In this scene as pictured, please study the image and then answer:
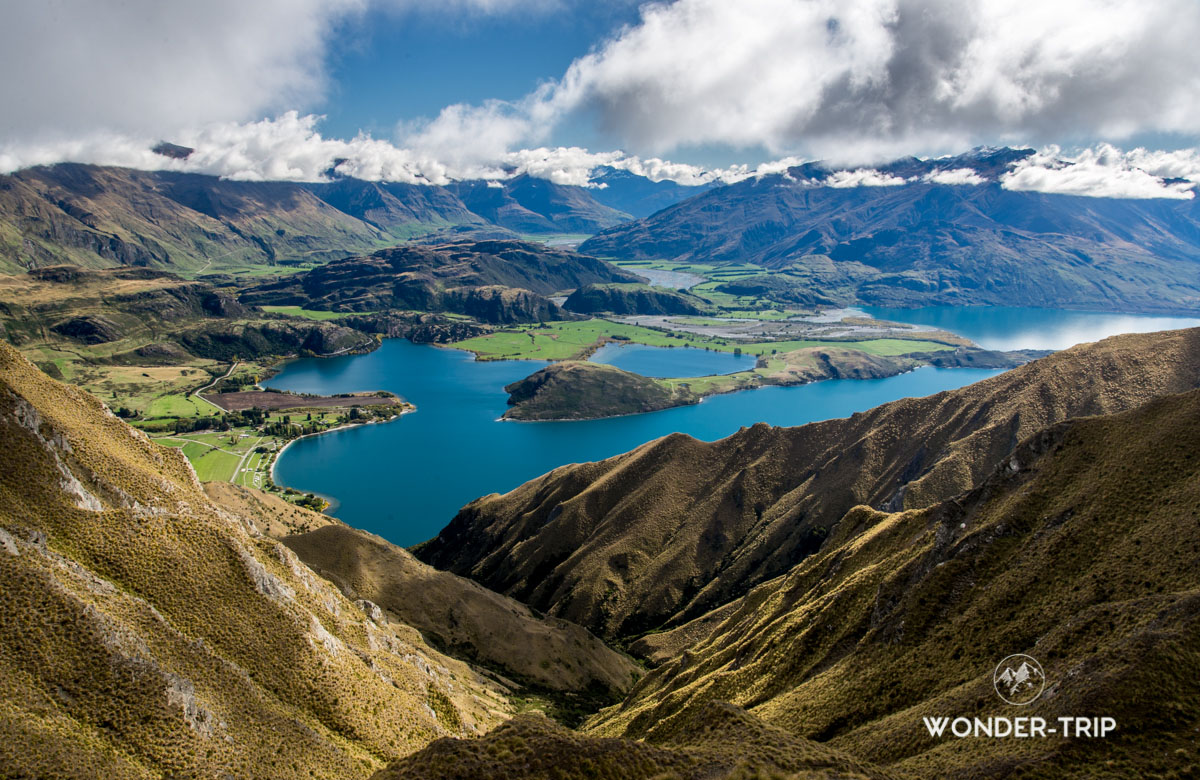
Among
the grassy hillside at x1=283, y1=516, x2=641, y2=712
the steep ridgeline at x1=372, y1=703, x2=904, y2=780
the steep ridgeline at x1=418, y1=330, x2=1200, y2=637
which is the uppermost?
the steep ridgeline at x1=418, y1=330, x2=1200, y2=637

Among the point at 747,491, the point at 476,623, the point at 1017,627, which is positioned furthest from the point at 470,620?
the point at 1017,627

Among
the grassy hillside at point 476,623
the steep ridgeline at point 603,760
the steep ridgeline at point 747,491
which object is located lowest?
the steep ridgeline at point 603,760

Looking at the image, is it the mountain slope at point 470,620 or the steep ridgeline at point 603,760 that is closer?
the steep ridgeline at point 603,760

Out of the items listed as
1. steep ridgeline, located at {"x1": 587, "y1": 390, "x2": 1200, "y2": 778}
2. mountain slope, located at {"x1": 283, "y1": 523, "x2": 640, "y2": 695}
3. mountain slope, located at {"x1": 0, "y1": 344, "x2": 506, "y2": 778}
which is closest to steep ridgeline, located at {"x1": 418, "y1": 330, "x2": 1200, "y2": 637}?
mountain slope, located at {"x1": 283, "y1": 523, "x2": 640, "y2": 695}

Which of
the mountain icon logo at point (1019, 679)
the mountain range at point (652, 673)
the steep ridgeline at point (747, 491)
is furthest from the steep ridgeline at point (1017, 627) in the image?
the steep ridgeline at point (747, 491)

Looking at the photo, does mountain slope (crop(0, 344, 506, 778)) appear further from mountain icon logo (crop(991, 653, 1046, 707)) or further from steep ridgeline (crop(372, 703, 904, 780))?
mountain icon logo (crop(991, 653, 1046, 707))

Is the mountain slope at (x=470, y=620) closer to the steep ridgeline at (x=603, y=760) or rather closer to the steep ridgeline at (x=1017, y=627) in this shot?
the steep ridgeline at (x=1017, y=627)

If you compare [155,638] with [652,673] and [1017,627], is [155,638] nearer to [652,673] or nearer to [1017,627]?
[652,673]
